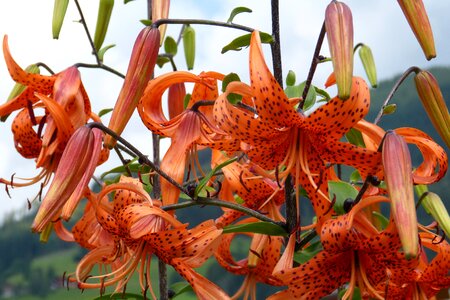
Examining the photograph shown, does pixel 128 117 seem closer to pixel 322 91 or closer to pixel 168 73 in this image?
pixel 168 73

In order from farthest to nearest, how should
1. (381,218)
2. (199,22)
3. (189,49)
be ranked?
(189,49) → (381,218) → (199,22)

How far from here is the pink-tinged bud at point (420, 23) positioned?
3.81 ft

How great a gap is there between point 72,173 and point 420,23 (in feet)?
2.10

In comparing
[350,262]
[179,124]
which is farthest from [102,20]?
[350,262]

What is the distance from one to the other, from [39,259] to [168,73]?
80.3 feet

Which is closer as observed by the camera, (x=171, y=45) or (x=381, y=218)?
(x=381, y=218)

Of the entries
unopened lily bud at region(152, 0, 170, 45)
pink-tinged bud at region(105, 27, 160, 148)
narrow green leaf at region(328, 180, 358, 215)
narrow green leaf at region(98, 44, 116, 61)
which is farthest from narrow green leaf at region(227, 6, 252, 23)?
narrow green leaf at region(98, 44, 116, 61)

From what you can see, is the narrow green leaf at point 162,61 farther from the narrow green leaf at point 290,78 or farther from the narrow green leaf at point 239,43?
the narrow green leaf at point 239,43

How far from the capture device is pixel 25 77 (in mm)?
1584

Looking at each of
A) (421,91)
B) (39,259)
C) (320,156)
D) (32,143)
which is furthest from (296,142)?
(39,259)

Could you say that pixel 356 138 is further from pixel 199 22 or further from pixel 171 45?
pixel 171 45

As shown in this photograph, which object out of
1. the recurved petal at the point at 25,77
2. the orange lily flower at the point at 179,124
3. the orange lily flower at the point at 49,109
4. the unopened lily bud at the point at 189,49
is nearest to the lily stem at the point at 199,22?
the orange lily flower at the point at 179,124

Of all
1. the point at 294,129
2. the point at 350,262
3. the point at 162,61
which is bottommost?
the point at 350,262

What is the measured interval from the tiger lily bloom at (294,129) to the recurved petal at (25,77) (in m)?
0.54
